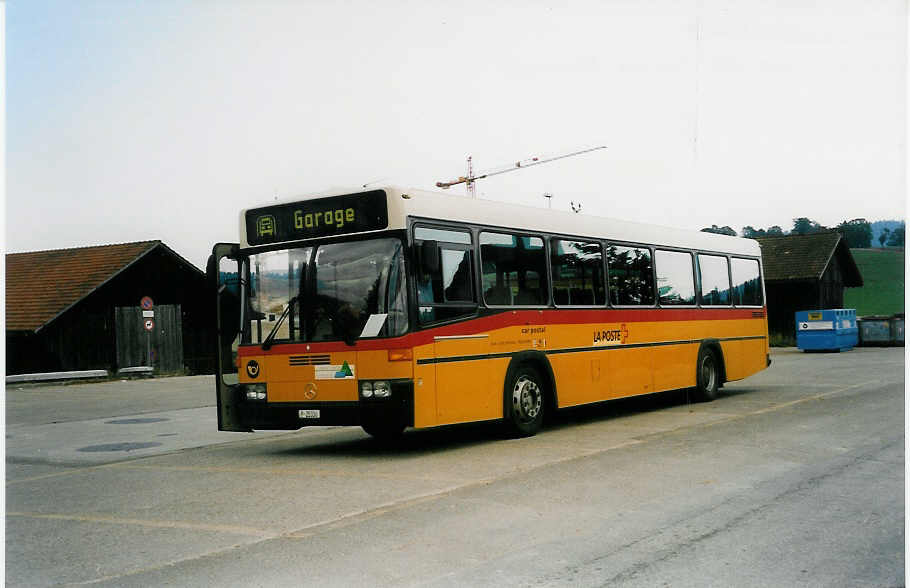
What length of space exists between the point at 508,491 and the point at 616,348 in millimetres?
6305

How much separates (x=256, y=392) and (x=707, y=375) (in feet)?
29.3

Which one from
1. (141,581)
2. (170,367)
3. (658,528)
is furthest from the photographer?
(170,367)

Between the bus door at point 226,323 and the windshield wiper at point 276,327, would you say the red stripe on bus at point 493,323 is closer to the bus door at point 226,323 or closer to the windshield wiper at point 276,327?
the windshield wiper at point 276,327

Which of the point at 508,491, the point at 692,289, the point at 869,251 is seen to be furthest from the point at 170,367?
the point at 869,251

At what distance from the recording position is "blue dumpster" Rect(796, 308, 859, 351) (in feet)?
124

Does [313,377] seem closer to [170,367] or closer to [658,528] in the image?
[658,528]

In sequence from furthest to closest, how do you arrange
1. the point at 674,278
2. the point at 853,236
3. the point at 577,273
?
the point at 853,236 < the point at 674,278 < the point at 577,273

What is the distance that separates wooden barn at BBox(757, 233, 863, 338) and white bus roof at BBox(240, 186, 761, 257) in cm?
3504

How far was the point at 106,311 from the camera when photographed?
35156mm

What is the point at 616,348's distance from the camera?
46.8ft

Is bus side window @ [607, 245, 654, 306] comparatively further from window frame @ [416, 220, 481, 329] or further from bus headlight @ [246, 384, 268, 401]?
bus headlight @ [246, 384, 268, 401]

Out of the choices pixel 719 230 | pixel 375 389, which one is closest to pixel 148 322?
pixel 719 230

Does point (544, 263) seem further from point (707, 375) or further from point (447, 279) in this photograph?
point (707, 375)

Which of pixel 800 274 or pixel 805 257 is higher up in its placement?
pixel 805 257
